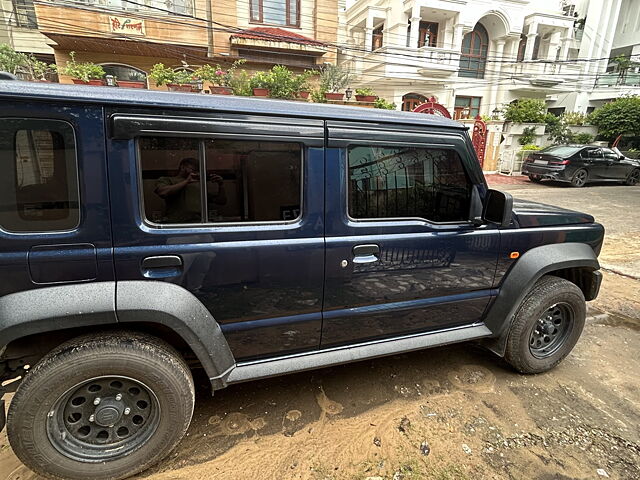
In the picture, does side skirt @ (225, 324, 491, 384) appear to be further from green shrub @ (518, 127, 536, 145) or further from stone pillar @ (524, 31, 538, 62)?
stone pillar @ (524, 31, 538, 62)

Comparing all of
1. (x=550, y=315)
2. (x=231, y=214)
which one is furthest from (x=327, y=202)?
(x=550, y=315)

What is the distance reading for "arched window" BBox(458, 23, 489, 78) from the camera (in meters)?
22.6

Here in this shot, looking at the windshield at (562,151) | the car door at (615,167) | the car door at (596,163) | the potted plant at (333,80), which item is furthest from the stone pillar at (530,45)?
the potted plant at (333,80)

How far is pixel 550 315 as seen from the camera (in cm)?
295

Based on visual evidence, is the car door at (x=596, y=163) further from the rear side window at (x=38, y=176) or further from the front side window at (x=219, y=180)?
the rear side window at (x=38, y=176)

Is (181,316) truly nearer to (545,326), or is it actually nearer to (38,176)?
(38,176)

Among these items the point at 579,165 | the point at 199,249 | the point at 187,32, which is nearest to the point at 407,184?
the point at 199,249

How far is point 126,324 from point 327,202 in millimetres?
1245

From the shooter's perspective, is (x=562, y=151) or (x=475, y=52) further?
(x=475, y=52)

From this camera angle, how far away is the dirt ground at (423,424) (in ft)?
6.86

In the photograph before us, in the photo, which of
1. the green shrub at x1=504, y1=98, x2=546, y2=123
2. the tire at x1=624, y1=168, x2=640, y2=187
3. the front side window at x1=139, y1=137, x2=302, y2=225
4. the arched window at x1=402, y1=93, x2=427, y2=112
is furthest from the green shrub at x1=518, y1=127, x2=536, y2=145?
the front side window at x1=139, y1=137, x2=302, y2=225

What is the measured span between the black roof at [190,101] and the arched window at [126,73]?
14.4 metres

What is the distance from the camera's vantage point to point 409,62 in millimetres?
19312

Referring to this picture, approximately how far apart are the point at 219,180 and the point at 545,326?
273 cm
